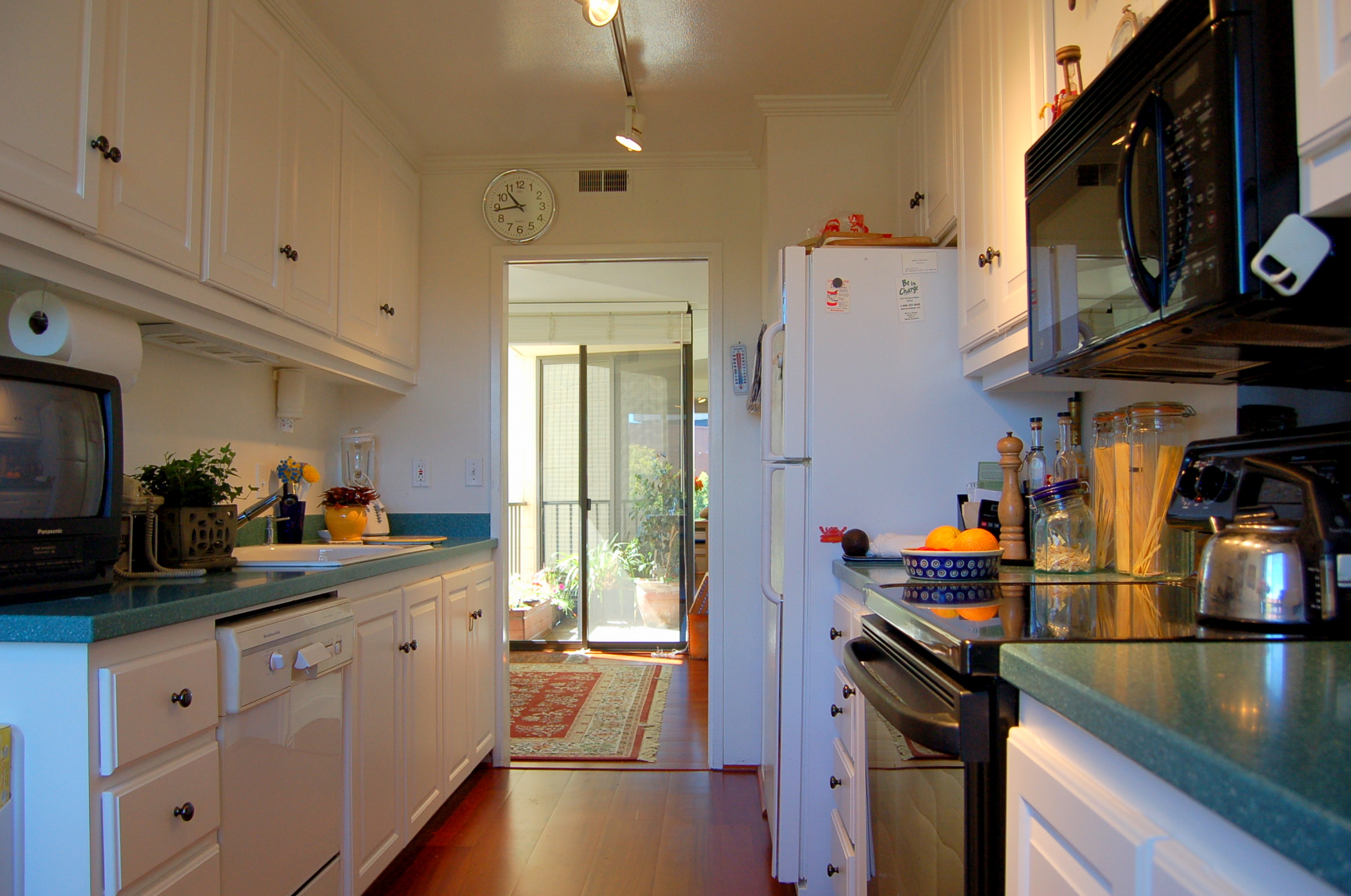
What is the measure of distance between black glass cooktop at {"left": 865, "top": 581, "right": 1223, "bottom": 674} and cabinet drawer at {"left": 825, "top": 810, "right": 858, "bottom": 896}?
573 mm

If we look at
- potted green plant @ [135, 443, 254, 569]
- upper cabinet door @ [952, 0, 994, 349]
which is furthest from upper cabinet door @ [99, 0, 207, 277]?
upper cabinet door @ [952, 0, 994, 349]

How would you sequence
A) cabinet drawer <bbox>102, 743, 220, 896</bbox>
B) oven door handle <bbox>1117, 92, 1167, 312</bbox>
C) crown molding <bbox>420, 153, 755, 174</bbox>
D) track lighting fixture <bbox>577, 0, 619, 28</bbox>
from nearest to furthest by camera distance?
oven door handle <bbox>1117, 92, 1167, 312</bbox> → cabinet drawer <bbox>102, 743, 220, 896</bbox> → track lighting fixture <bbox>577, 0, 619, 28</bbox> → crown molding <bbox>420, 153, 755, 174</bbox>

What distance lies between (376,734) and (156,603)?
0.94m

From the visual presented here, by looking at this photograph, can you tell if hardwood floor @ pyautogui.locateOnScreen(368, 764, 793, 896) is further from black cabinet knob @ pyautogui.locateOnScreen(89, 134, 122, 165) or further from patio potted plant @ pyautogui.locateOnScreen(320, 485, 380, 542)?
black cabinet knob @ pyautogui.locateOnScreen(89, 134, 122, 165)

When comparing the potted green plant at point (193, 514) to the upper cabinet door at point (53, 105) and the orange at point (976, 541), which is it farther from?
the orange at point (976, 541)

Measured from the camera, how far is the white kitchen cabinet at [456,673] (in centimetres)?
264

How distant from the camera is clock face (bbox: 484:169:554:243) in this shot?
3.29 meters

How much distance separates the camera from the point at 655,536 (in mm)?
5176

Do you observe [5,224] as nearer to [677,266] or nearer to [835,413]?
[835,413]

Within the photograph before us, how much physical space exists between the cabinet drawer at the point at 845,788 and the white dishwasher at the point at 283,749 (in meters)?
1.19

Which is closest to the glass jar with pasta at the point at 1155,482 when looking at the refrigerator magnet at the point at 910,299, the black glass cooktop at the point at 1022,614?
the black glass cooktop at the point at 1022,614

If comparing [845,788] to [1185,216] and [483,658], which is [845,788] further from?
[483,658]

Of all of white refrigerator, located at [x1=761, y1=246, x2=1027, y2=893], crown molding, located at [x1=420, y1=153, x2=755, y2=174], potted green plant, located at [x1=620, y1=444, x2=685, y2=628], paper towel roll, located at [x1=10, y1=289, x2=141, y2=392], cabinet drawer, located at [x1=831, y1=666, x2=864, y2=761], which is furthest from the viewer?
potted green plant, located at [x1=620, y1=444, x2=685, y2=628]

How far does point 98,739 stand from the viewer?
1.16 metres
